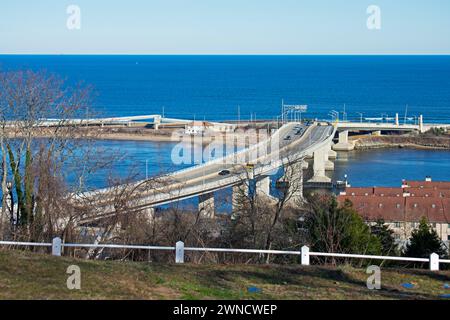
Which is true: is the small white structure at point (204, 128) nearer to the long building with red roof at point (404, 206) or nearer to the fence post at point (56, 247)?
the long building with red roof at point (404, 206)

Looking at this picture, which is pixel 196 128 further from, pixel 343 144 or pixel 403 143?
pixel 403 143

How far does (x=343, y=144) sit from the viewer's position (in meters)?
61.5

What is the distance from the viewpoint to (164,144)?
201ft

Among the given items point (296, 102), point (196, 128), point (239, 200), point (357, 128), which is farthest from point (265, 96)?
point (239, 200)

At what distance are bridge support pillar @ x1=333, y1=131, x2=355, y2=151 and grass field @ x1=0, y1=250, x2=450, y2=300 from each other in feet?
171

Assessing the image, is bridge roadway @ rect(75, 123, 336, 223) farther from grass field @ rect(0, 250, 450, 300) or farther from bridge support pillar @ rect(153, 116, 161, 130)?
bridge support pillar @ rect(153, 116, 161, 130)

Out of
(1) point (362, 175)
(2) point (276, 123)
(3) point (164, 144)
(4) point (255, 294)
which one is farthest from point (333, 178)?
(4) point (255, 294)

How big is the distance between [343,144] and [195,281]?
5432 centimetres

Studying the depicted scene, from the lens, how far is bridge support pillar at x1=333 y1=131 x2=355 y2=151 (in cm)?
6083

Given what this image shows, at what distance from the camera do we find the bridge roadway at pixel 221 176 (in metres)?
17.5

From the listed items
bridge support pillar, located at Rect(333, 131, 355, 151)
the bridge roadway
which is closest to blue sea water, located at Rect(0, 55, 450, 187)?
bridge support pillar, located at Rect(333, 131, 355, 151)

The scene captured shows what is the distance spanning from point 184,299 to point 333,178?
1578 inches

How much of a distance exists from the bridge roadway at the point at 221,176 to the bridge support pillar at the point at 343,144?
2708 millimetres
